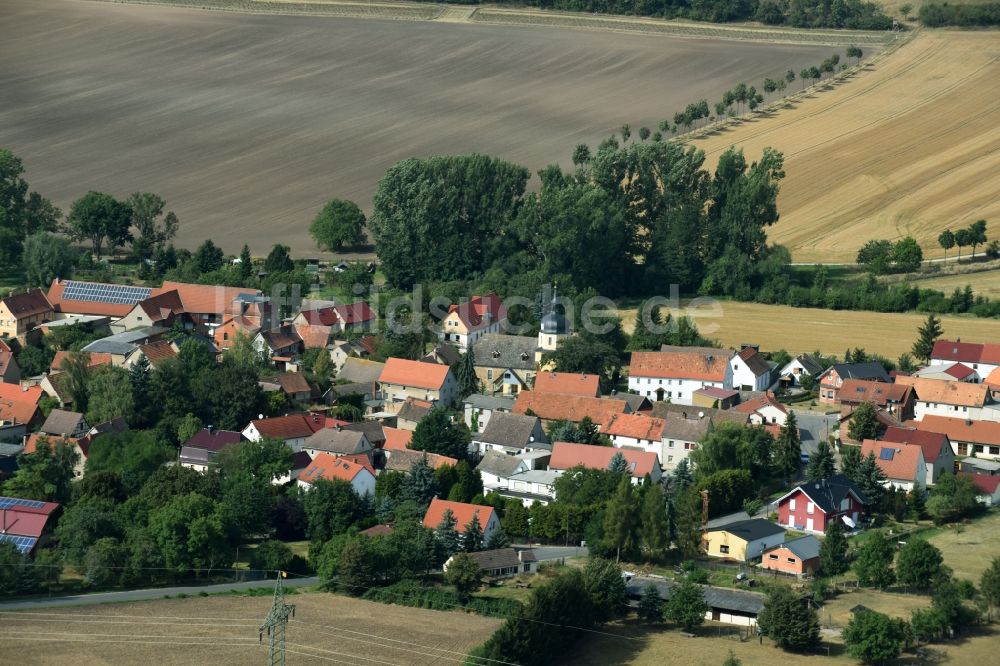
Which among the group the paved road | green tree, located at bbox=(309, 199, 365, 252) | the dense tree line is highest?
the dense tree line

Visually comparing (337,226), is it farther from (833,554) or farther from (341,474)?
(833,554)

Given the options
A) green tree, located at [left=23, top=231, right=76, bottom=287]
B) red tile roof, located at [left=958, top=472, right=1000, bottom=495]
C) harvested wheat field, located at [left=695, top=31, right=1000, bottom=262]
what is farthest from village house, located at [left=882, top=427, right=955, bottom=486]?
green tree, located at [left=23, top=231, right=76, bottom=287]

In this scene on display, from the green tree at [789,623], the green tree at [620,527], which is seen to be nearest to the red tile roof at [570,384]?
the green tree at [620,527]

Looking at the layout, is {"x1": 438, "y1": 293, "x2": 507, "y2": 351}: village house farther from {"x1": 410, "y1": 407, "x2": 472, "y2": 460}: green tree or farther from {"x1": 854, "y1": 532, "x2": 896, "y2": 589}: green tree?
{"x1": 854, "y1": 532, "x2": 896, "y2": 589}: green tree

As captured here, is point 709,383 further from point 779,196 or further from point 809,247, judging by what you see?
point 779,196

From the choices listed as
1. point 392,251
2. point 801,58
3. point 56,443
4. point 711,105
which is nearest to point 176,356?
point 56,443

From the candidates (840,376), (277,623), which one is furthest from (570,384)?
(277,623)

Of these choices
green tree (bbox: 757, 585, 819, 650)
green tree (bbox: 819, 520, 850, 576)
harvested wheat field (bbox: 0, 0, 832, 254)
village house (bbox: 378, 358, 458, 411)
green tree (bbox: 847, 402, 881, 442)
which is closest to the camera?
green tree (bbox: 757, 585, 819, 650)
